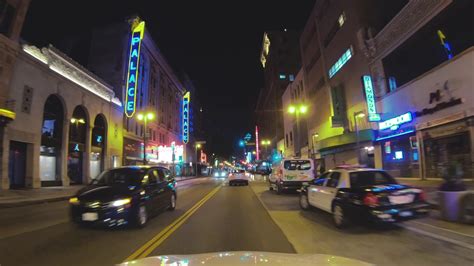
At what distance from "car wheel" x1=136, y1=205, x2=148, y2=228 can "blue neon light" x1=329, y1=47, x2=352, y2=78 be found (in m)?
25.1

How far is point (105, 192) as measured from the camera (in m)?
8.59

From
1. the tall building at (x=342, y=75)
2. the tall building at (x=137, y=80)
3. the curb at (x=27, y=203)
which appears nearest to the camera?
the curb at (x=27, y=203)

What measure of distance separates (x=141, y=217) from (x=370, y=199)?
5.88 metres

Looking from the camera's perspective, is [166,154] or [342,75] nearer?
Result: [342,75]

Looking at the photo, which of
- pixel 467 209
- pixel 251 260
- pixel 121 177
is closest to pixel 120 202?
pixel 121 177

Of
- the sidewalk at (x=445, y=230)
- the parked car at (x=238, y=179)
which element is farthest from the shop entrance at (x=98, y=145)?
the sidewalk at (x=445, y=230)

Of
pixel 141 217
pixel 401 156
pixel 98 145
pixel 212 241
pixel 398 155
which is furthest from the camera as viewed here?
pixel 98 145

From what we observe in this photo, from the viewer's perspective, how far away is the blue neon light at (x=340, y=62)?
29.6 metres

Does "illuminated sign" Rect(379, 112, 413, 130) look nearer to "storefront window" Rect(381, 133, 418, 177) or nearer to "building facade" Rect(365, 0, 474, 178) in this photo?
"building facade" Rect(365, 0, 474, 178)

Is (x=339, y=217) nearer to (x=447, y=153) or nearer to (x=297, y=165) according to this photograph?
(x=297, y=165)

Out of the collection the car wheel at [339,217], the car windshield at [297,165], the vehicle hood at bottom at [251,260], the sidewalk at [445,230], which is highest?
the car windshield at [297,165]

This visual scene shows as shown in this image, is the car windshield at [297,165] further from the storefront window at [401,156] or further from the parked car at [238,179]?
the parked car at [238,179]

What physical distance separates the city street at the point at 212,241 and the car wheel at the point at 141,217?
0.21 metres

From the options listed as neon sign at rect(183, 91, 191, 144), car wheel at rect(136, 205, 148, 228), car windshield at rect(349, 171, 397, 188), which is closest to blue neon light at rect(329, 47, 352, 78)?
car windshield at rect(349, 171, 397, 188)
